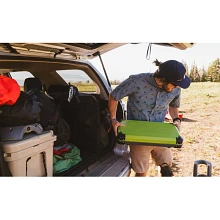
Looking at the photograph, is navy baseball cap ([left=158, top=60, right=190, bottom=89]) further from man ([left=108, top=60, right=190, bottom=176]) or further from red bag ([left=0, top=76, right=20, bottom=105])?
red bag ([left=0, top=76, right=20, bottom=105])

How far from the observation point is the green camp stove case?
205 centimetres

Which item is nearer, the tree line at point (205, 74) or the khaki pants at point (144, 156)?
the khaki pants at point (144, 156)

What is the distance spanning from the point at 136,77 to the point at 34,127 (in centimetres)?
108

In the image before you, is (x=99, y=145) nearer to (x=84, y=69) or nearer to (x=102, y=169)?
(x=102, y=169)

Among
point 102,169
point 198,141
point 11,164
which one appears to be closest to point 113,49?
point 102,169

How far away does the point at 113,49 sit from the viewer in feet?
8.65

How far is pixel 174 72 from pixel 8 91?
4.46 ft

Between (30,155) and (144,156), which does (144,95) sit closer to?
(144,156)

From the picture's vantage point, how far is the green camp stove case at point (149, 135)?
2.05m

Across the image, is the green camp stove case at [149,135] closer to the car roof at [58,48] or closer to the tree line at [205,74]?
the car roof at [58,48]

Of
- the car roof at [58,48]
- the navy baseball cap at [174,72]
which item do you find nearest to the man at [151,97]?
the navy baseball cap at [174,72]

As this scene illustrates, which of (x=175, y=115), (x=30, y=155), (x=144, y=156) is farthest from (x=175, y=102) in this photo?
(x=30, y=155)

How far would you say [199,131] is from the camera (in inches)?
245

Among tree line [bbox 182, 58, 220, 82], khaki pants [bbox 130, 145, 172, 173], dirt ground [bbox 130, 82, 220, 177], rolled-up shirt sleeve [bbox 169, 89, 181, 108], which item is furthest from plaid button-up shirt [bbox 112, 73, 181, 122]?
tree line [bbox 182, 58, 220, 82]
